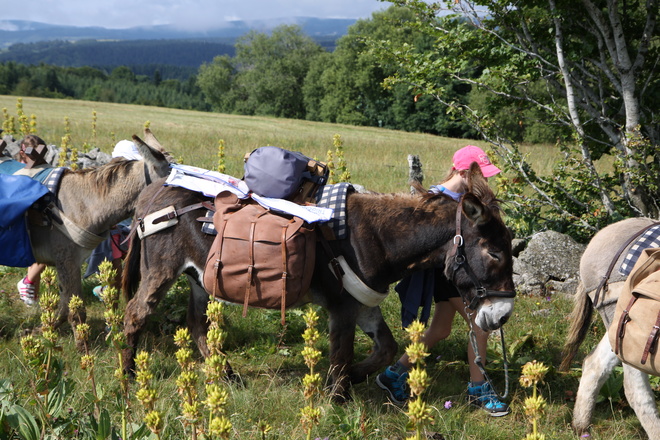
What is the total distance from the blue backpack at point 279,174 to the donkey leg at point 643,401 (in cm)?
258

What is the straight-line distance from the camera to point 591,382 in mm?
3971

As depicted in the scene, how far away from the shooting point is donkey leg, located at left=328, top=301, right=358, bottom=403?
13.5 ft

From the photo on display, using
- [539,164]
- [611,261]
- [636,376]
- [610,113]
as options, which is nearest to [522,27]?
[610,113]

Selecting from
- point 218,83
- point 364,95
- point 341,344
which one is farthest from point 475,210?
point 218,83

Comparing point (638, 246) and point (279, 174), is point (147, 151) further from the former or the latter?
point (638, 246)

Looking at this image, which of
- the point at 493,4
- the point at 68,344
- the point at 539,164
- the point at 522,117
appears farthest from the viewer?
the point at 539,164

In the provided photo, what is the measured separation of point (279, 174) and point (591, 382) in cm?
269

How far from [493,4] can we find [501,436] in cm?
550

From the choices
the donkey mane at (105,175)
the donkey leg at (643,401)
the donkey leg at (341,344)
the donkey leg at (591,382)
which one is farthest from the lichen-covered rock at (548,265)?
the donkey mane at (105,175)

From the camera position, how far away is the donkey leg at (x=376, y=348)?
13.9 feet

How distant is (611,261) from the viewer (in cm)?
389

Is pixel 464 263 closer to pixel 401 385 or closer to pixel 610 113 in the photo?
pixel 401 385

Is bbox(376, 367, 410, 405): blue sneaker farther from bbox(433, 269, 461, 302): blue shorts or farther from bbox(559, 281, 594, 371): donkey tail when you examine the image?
bbox(559, 281, 594, 371): donkey tail

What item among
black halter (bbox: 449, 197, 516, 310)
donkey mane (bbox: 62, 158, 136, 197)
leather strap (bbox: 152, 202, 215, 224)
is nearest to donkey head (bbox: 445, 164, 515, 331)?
black halter (bbox: 449, 197, 516, 310)
